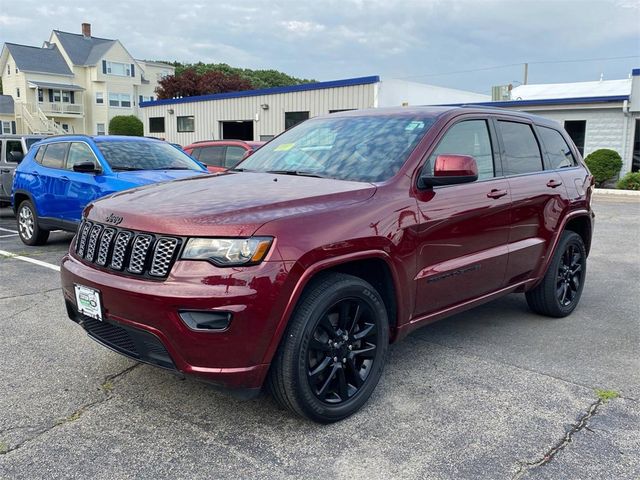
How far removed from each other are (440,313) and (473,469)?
1.25 meters

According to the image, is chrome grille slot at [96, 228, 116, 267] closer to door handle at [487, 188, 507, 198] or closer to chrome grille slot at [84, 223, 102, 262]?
chrome grille slot at [84, 223, 102, 262]

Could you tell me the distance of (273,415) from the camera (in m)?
3.30

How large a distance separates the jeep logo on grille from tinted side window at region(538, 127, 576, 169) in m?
3.70

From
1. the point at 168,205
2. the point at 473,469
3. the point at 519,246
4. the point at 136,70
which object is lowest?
the point at 473,469

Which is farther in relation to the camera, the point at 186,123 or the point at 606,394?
the point at 186,123

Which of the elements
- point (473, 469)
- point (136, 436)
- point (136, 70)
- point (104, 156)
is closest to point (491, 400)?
point (473, 469)

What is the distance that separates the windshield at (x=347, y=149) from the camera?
373cm

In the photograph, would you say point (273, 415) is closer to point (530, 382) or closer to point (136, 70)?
point (530, 382)

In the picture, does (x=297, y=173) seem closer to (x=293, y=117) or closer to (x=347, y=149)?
(x=347, y=149)

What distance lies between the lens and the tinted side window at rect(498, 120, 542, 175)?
4.54 metres

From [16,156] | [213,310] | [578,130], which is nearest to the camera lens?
[213,310]

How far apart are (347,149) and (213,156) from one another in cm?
911

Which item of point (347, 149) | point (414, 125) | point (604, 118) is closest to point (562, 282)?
point (414, 125)

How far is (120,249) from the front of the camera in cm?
308
